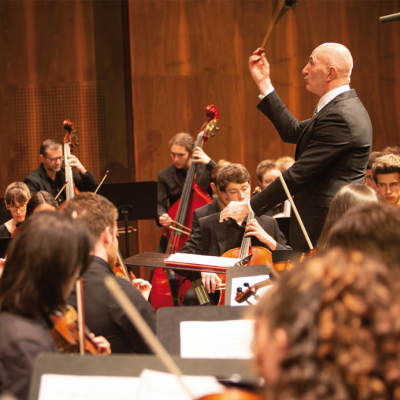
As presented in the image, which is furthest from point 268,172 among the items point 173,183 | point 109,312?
point 109,312

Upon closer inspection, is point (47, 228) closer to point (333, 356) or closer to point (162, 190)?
point (333, 356)

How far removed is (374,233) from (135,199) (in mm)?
3064

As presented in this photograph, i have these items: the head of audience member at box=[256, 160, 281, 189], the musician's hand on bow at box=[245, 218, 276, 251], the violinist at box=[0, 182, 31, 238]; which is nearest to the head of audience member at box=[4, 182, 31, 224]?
the violinist at box=[0, 182, 31, 238]

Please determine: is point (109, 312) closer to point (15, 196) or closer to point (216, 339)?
point (216, 339)

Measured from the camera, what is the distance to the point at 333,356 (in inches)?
22.3

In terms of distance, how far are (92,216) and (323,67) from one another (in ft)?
4.43

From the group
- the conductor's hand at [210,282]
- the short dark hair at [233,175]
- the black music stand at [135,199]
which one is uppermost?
the short dark hair at [233,175]

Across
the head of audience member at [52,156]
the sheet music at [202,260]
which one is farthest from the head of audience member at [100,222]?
the head of audience member at [52,156]

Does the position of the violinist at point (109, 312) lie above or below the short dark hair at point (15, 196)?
below

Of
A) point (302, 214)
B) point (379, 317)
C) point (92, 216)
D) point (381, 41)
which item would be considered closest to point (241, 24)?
point (381, 41)

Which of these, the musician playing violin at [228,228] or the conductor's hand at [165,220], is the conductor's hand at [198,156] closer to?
the conductor's hand at [165,220]

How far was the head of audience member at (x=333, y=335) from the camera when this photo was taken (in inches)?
21.8

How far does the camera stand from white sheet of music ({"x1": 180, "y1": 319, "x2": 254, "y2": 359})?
1.39 m

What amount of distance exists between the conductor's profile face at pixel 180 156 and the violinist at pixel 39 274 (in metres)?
3.28
